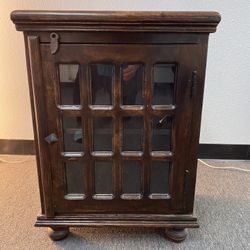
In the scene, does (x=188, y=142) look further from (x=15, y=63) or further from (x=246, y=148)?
(x=15, y=63)

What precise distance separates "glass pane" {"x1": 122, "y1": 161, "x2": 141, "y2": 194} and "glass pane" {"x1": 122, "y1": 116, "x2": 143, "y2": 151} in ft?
0.17

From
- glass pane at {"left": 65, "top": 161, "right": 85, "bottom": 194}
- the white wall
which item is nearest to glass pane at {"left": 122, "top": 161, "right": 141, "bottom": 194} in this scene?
glass pane at {"left": 65, "top": 161, "right": 85, "bottom": 194}

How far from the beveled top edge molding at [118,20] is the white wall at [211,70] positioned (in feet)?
2.07

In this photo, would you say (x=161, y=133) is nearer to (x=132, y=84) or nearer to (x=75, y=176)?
(x=132, y=84)

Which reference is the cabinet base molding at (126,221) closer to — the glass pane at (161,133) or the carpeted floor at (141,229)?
the carpeted floor at (141,229)

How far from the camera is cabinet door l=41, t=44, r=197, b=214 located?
2.57ft

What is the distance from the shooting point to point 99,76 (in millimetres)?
812

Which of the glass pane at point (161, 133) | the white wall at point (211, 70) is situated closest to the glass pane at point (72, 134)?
the glass pane at point (161, 133)

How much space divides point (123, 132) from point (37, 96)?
268 mm

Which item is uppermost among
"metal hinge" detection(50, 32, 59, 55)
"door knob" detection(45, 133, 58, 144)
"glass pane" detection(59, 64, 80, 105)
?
"metal hinge" detection(50, 32, 59, 55)

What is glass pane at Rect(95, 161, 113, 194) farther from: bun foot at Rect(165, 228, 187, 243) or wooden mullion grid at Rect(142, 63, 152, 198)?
bun foot at Rect(165, 228, 187, 243)

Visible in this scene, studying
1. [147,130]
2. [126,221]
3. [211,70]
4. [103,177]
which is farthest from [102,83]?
[211,70]

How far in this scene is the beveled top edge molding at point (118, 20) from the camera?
0.72 metres

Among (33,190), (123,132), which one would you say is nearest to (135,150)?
(123,132)
